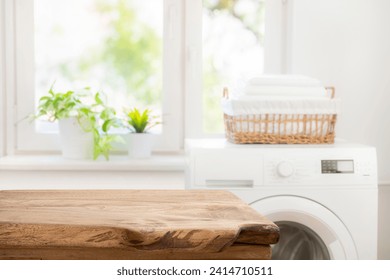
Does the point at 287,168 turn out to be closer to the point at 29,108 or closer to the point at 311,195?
the point at 311,195

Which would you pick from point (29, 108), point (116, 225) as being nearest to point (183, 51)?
point (29, 108)

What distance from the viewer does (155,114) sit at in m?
3.09

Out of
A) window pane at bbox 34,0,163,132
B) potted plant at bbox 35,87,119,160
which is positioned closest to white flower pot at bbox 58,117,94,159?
potted plant at bbox 35,87,119,160

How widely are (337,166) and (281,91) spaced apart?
1.20 feet

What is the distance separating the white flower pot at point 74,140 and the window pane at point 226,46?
0.56 metres

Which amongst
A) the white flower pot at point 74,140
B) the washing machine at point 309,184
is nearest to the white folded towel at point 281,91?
the washing machine at point 309,184

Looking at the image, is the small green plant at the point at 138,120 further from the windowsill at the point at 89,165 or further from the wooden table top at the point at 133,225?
the wooden table top at the point at 133,225

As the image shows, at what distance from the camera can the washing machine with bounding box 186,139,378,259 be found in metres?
2.19

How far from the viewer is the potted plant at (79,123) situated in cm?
286

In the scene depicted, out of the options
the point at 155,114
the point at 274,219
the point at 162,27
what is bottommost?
the point at 274,219

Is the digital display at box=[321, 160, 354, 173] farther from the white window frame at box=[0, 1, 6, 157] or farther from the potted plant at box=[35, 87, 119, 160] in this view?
the white window frame at box=[0, 1, 6, 157]

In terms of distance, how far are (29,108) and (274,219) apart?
55.1 inches

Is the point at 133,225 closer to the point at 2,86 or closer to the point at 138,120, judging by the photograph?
the point at 138,120
